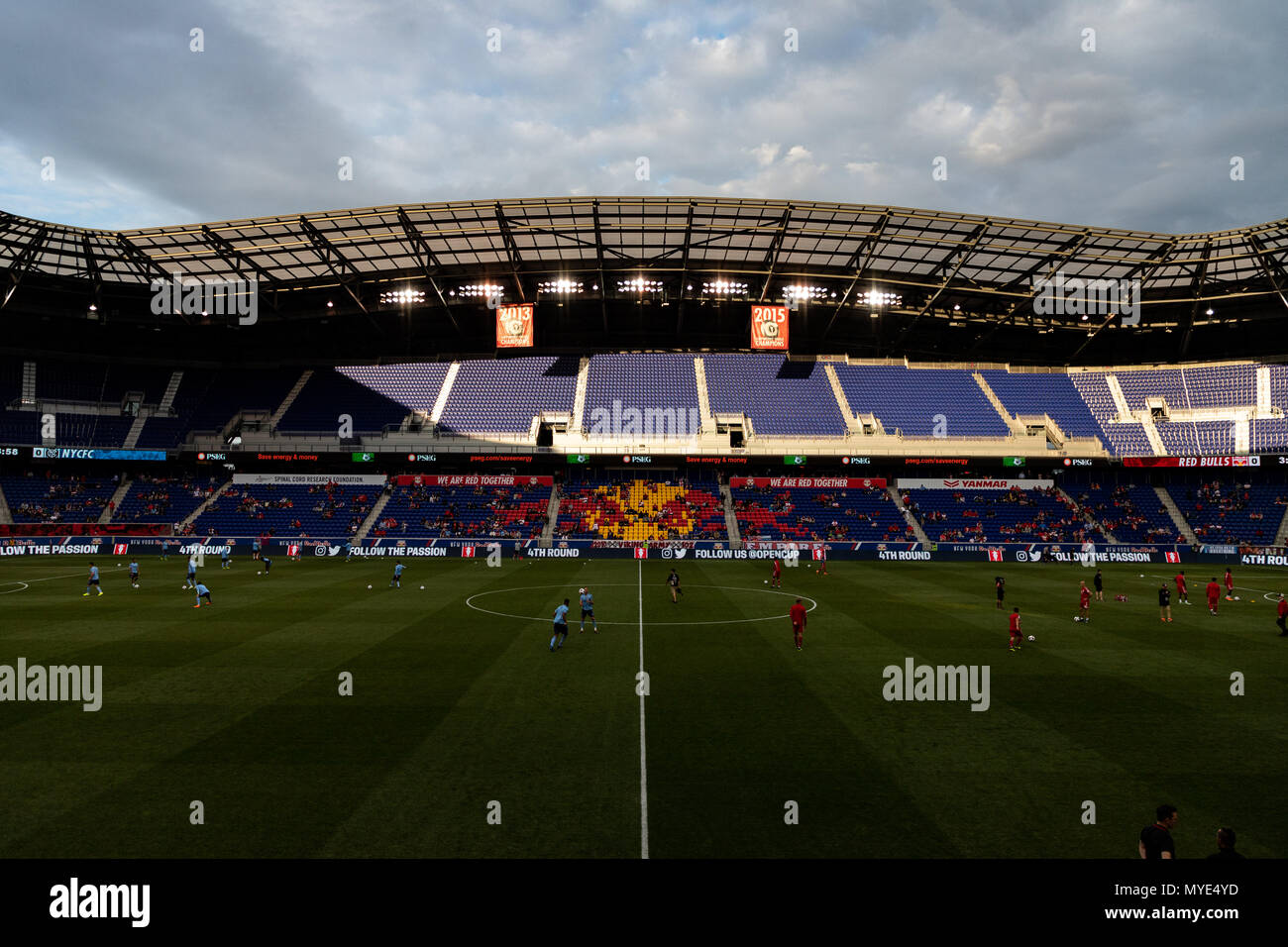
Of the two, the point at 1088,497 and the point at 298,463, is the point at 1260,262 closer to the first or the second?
the point at 1088,497

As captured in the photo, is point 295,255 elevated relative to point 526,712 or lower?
elevated

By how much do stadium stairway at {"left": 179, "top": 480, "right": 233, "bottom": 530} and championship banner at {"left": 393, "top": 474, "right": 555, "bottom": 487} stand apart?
564 inches

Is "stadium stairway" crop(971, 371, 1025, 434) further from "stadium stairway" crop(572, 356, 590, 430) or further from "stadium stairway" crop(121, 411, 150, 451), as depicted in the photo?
"stadium stairway" crop(121, 411, 150, 451)

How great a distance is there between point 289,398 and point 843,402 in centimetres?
5278

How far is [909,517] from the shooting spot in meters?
56.4

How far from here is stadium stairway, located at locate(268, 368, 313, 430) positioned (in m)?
64.2

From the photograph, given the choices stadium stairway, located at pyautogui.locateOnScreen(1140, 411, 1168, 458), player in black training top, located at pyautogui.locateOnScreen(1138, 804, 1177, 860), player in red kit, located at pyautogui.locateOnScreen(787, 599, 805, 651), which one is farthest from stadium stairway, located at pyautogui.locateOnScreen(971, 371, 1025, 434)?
player in black training top, located at pyautogui.locateOnScreen(1138, 804, 1177, 860)

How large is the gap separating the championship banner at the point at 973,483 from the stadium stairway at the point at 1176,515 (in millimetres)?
8193

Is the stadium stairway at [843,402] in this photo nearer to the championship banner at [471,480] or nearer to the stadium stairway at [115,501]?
the championship banner at [471,480]

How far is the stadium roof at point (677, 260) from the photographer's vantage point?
161ft

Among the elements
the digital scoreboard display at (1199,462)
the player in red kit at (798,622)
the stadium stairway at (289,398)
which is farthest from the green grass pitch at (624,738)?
the stadium stairway at (289,398)
